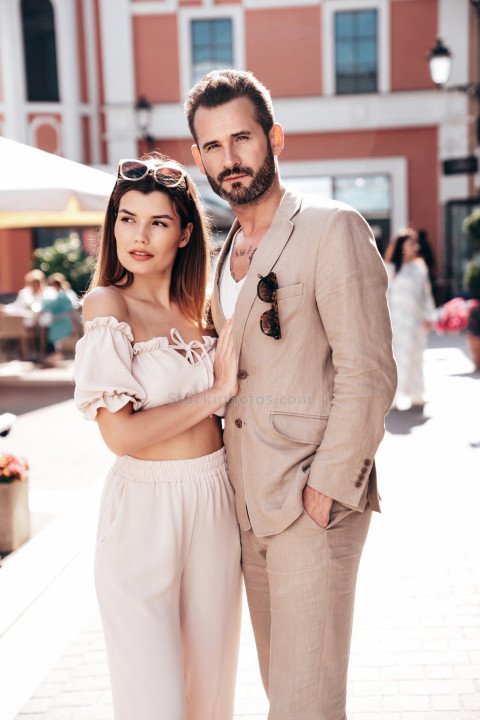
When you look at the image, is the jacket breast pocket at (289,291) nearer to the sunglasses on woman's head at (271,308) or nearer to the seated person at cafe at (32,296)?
the sunglasses on woman's head at (271,308)

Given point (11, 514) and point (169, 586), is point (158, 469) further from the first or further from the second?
point (11, 514)

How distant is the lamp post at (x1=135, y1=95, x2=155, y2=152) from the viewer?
1934 cm

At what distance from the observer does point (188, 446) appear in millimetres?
2500

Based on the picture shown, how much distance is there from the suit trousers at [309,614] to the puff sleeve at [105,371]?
25.0 inches

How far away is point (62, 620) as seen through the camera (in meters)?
Result: 4.07

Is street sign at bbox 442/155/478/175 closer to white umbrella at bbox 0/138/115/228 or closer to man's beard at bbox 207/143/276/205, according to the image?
white umbrella at bbox 0/138/115/228

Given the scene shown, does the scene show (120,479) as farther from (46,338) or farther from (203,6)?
(203,6)

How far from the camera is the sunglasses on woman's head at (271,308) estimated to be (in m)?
2.35

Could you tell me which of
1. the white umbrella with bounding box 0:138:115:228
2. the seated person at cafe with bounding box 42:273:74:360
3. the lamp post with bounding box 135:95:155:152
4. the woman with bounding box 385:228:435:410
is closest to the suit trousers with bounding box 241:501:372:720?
the white umbrella with bounding box 0:138:115:228

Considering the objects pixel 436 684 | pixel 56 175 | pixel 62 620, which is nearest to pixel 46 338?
pixel 56 175

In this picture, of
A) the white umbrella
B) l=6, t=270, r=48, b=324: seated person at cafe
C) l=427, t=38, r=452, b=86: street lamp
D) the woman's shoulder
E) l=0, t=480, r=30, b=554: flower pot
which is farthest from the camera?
l=6, t=270, r=48, b=324: seated person at cafe

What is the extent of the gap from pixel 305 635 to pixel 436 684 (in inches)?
52.1

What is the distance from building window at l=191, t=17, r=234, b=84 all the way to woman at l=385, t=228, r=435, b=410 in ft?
42.0

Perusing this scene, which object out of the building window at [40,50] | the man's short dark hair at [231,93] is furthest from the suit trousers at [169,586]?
the building window at [40,50]
